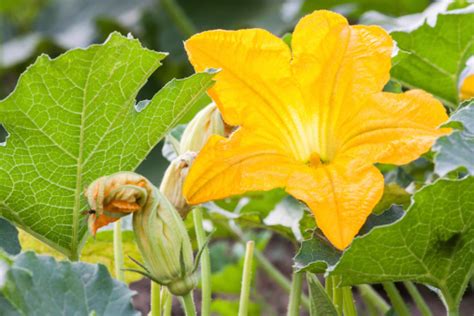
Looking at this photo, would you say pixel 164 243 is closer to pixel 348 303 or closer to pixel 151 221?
pixel 151 221

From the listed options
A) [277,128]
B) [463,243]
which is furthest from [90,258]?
[463,243]

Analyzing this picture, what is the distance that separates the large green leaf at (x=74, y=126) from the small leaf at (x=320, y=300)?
206 mm

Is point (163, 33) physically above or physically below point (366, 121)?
below

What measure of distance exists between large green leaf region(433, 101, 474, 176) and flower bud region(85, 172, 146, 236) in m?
0.25

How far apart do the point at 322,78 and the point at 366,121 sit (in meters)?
0.06

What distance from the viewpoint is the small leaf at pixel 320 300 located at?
931mm

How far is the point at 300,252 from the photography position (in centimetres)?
91

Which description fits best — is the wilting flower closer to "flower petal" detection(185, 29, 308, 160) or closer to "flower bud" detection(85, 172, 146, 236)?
"flower bud" detection(85, 172, 146, 236)

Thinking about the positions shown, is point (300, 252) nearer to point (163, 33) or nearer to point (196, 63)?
point (196, 63)

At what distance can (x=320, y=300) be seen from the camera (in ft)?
3.07

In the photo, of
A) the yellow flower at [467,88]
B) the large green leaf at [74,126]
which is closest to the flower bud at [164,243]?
the large green leaf at [74,126]

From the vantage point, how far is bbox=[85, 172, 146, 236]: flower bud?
87 cm

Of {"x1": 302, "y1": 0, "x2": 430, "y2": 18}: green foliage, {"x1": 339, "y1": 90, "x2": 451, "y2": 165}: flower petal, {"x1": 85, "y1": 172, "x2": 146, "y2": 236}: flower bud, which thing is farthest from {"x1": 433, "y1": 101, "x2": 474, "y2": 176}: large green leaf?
{"x1": 302, "y1": 0, "x2": 430, "y2": 18}: green foliage

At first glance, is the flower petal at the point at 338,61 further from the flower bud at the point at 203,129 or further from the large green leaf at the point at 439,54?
the large green leaf at the point at 439,54
